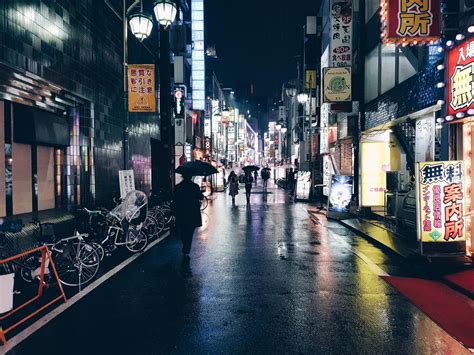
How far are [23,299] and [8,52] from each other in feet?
17.8

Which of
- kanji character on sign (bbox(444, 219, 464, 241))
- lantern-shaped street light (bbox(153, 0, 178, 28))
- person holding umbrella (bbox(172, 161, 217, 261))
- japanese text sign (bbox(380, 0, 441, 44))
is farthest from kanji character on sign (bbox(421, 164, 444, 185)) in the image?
lantern-shaped street light (bbox(153, 0, 178, 28))

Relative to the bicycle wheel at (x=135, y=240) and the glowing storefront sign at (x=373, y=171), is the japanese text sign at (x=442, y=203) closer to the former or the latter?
the bicycle wheel at (x=135, y=240)

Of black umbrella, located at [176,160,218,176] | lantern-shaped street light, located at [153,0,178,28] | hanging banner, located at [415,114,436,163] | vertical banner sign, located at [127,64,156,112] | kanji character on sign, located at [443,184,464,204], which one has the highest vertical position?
lantern-shaped street light, located at [153,0,178,28]

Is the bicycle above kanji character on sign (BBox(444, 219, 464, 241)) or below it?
below

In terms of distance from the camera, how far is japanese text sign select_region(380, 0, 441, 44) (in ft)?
32.1

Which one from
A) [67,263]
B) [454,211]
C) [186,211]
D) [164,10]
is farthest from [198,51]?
[67,263]

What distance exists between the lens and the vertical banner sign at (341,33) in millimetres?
20484

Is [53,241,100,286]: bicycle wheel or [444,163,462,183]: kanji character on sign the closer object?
[53,241,100,286]: bicycle wheel

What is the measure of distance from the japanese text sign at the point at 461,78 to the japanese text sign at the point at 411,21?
3.19ft

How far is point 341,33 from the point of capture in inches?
814

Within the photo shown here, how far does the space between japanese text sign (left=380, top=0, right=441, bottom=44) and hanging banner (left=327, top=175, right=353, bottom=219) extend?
8.80 m

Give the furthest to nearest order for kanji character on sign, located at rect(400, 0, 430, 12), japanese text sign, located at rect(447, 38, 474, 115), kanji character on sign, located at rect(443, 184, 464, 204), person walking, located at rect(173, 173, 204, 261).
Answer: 1. kanji character on sign, located at rect(400, 0, 430, 12)
2. person walking, located at rect(173, 173, 204, 261)
3. kanji character on sign, located at rect(443, 184, 464, 204)
4. japanese text sign, located at rect(447, 38, 474, 115)

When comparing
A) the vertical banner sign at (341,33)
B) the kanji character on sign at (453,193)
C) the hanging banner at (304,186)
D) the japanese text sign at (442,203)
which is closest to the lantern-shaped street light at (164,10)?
the japanese text sign at (442,203)

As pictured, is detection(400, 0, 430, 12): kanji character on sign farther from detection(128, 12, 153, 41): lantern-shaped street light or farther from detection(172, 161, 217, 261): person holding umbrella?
detection(128, 12, 153, 41): lantern-shaped street light
